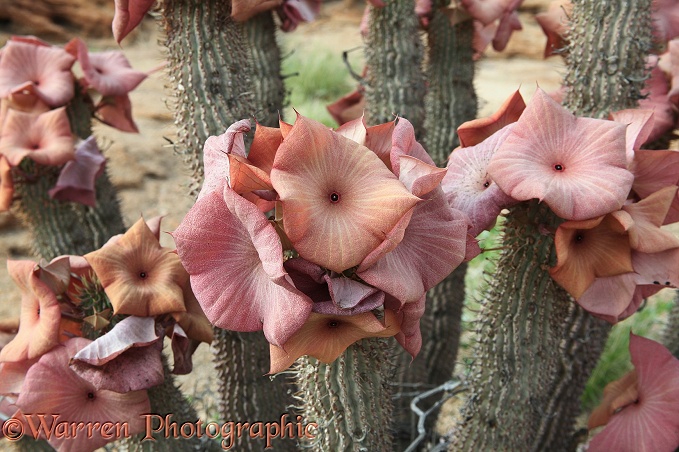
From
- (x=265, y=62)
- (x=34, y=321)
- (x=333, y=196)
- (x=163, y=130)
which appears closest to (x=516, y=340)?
(x=333, y=196)

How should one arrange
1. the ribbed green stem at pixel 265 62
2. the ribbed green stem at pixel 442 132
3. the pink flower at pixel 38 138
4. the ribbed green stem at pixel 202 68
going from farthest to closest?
the ribbed green stem at pixel 442 132 → the ribbed green stem at pixel 265 62 → the pink flower at pixel 38 138 → the ribbed green stem at pixel 202 68

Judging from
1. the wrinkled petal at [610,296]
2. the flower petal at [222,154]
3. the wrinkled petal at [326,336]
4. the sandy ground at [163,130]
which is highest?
the flower petal at [222,154]

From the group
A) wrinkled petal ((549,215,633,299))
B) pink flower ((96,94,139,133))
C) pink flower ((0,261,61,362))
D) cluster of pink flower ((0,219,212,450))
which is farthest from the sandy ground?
wrinkled petal ((549,215,633,299))

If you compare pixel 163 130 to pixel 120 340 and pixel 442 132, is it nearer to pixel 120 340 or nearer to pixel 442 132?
pixel 442 132

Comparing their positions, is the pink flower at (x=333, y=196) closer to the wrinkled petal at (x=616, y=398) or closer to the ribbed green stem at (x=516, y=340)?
the ribbed green stem at (x=516, y=340)

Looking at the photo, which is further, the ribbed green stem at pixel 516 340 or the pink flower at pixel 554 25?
the pink flower at pixel 554 25

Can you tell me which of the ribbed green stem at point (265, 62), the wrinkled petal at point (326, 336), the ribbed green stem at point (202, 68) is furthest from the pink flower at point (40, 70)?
the wrinkled petal at point (326, 336)

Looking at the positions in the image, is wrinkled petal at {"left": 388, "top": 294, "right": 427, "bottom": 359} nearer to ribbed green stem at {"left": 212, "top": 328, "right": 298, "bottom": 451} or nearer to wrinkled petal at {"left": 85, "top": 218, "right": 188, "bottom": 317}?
wrinkled petal at {"left": 85, "top": 218, "right": 188, "bottom": 317}
